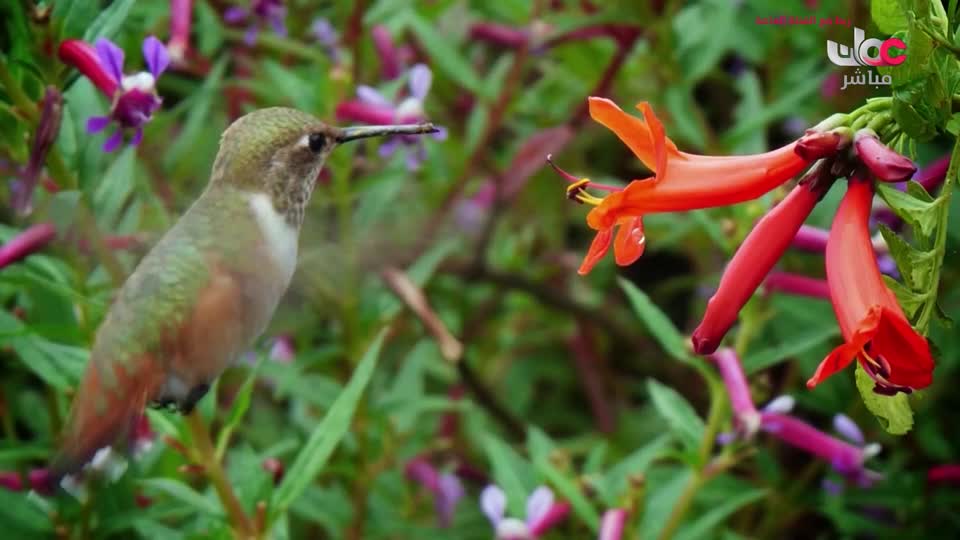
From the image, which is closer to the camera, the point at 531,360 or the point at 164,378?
the point at 164,378

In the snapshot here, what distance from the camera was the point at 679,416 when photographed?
64.3 inches

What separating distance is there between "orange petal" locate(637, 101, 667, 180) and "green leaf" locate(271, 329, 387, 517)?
58cm

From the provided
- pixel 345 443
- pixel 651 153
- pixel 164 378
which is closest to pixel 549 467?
pixel 345 443

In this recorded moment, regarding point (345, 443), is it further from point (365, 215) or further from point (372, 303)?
point (365, 215)

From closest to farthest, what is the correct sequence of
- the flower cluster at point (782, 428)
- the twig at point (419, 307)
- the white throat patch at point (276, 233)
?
the white throat patch at point (276, 233) < the flower cluster at point (782, 428) < the twig at point (419, 307)

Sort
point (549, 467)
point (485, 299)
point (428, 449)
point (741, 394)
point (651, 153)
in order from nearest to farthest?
point (651, 153) < point (741, 394) < point (549, 467) < point (428, 449) < point (485, 299)

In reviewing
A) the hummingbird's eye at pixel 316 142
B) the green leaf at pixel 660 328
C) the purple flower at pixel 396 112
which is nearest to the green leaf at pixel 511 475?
the green leaf at pixel 660 328

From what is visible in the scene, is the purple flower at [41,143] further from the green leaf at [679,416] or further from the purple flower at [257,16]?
the green leaf at [679,416]

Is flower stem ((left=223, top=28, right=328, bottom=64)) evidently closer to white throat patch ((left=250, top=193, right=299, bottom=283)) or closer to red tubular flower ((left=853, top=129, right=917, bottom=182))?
white throat patch ((left=250, top=193, right=299, bottom=283))

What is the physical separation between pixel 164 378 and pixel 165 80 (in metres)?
→ 1.26

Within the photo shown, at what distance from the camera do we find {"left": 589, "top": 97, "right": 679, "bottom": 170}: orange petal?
A: 91cm

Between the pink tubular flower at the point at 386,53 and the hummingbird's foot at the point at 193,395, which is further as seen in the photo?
the pink tubular flower at the point at 386,53

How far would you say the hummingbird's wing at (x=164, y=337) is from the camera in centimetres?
114

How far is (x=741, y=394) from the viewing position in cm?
154
